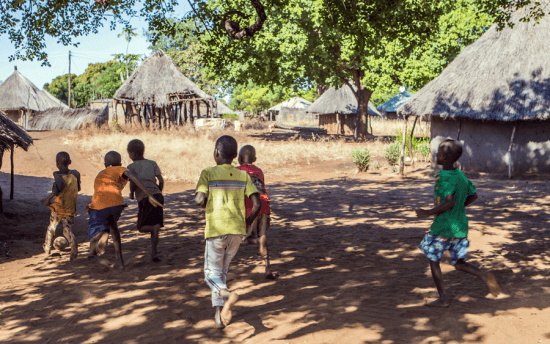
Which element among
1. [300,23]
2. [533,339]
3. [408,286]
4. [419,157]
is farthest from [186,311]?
[300,23]

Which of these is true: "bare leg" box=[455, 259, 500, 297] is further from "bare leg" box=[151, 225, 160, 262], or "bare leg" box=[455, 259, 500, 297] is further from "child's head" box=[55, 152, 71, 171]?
"child's head" box=[55, 152, 71, 171]

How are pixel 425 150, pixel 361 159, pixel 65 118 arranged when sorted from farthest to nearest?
pixel 65 118, pixel 425 150, pixel 361 159

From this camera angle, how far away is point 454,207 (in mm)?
4078

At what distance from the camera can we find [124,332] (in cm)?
379

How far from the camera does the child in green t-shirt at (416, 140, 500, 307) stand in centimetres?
403

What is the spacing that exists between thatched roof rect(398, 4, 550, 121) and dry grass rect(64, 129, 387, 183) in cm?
563

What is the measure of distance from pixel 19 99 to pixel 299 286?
114 feet

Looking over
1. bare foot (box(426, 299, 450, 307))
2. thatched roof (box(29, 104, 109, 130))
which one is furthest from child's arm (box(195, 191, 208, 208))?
thatched roof (box(29, 104, 109, 130))

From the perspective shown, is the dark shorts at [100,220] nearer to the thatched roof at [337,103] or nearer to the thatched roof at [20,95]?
the thatched roof at [20,95]

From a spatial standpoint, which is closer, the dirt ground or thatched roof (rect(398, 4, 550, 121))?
the dirt ground

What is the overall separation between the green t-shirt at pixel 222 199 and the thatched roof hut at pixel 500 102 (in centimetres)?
1274

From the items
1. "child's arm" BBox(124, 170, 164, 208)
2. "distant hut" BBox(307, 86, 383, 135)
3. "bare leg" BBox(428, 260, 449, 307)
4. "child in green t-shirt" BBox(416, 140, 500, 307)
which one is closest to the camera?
"child in green t-shirt" BBox(416, 140, 500, 307)

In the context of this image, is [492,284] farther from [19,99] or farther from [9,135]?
[19,99]

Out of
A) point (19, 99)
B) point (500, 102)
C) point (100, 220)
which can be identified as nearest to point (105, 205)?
point (100, 220)
